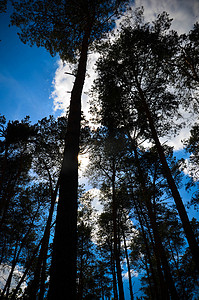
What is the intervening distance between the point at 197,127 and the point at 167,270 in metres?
10.9

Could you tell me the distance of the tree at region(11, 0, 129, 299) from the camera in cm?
200

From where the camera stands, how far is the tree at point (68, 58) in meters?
2.00

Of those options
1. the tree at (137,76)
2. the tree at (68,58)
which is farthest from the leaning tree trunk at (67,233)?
the tree at (137,76)

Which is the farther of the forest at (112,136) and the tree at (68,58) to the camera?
the forest at (112,136)

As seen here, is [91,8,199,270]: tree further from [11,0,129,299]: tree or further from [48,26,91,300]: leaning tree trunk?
[48,26,91,300]: leaning tree trunk

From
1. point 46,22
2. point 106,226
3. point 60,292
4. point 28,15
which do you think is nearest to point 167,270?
point 60,292

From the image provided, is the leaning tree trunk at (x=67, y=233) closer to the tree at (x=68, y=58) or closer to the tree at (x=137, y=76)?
the tree at (x=68, y=58)

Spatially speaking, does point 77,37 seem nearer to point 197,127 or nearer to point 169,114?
point 169,114

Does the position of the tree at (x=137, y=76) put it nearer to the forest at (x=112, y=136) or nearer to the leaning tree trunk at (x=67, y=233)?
the forest at (x=112, y=136)

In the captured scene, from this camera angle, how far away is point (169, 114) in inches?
384

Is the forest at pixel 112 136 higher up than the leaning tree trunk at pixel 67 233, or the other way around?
the forest at pixel 112 136

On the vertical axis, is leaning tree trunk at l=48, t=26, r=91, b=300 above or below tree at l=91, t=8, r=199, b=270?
below

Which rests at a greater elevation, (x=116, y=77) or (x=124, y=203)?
(x=116, y=77)

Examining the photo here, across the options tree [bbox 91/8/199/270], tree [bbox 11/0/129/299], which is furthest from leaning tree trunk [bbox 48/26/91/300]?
tree [bbox 91/8/199/270]
